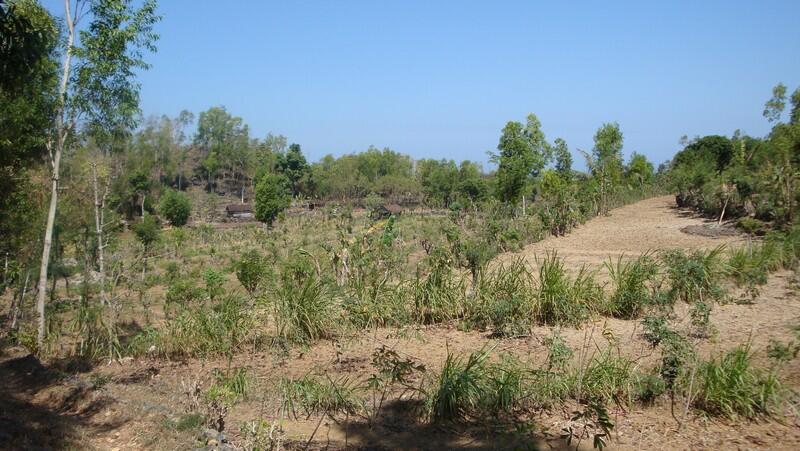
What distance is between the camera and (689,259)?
8422 millimetres

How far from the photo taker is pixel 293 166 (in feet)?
180

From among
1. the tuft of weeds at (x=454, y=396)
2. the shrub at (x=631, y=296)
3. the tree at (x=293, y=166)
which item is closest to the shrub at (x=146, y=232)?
the shrub at (x=631, y=296)

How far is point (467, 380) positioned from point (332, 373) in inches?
69.3

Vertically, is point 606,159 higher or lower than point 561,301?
higher

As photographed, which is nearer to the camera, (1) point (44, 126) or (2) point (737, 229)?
(1) point (44, 126)

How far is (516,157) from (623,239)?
7.08 metres

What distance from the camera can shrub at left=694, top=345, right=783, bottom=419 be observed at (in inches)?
189

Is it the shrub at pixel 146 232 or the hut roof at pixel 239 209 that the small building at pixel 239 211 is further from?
the shrub at pixel 146 232

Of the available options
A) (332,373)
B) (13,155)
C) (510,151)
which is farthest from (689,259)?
(510,151)

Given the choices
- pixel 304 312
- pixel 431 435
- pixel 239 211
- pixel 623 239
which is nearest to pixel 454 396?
pixel 431 435

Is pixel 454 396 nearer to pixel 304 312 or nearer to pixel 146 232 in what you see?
pixel 304 312

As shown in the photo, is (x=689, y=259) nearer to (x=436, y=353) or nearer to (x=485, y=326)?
(x=485, y=326)

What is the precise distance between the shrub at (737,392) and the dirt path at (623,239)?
20.9ft

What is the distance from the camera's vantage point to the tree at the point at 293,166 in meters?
54.2
